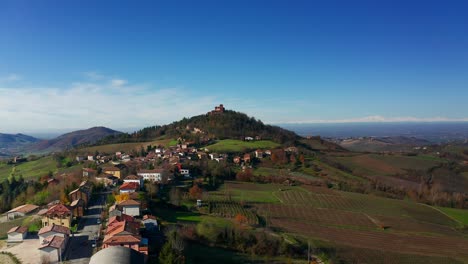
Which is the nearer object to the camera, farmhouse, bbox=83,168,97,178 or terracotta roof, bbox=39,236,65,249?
terracotta roof, bbox=39,236,65,249

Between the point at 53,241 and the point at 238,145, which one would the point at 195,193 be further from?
the point at 238,145

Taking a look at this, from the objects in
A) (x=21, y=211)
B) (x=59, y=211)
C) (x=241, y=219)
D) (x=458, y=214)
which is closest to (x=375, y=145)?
(x=458, y=214)

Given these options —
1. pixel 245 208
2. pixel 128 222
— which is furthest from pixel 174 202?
pixel 128 222

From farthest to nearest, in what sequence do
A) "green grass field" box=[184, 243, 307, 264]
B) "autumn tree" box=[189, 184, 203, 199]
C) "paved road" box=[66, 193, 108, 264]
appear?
"autumn tree" box=[189, 184, 203, 199]
"green grass field" box=[184, 243, 307, 264]
"paved road" box=[66, 193, 108, 264]

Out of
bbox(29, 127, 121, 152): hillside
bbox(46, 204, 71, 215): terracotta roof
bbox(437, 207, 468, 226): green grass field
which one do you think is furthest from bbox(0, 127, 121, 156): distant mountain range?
bbox(437, 207, 468, 226): green grass field

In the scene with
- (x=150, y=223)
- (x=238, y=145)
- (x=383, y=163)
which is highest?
(x=238, y=145)

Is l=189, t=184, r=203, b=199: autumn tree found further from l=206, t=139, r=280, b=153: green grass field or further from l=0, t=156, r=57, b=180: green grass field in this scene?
l=0, t=156, r=57, b=180: green grass field
